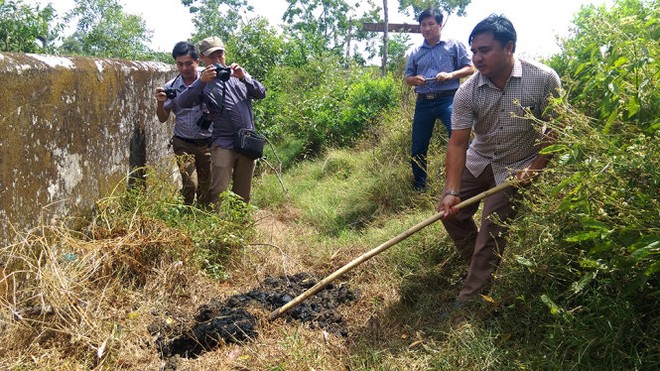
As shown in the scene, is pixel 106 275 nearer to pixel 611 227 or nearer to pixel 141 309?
pixel 141 309

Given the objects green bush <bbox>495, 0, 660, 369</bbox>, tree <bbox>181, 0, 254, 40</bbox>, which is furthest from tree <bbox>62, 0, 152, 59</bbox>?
green bush <bbox>495, 0, 660, 369</bbox>

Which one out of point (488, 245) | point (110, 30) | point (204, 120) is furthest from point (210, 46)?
point (110, 30)

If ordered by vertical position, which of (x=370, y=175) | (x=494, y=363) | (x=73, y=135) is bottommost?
(x=370, y=175)

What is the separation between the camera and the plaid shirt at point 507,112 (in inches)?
131

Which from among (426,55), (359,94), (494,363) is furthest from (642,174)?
(359,94)

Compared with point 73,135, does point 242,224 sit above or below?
below

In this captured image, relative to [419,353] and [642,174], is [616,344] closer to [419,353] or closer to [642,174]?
[642,174]

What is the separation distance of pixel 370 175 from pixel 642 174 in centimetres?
484

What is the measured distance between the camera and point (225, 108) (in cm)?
507

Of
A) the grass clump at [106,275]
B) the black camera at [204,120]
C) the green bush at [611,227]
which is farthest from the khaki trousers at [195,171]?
Answer: the green bush at [611,227]

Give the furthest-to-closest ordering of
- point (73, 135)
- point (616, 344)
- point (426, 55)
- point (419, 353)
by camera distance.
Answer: point (426, 55) → point (73, 135) → point (419, 353) → point (616, 344)

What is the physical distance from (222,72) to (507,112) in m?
2.53

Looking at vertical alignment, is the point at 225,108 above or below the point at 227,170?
above

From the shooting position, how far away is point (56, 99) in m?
3.39
